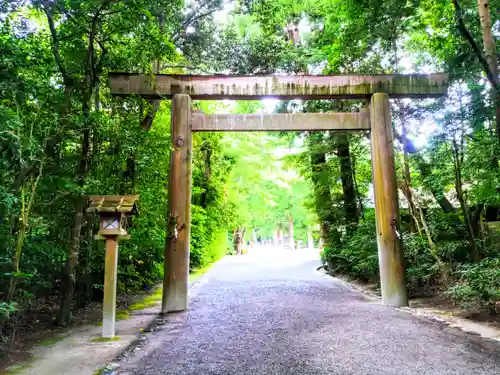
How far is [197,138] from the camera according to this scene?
13.9 metres

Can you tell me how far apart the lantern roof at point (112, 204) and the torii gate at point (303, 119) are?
143 cm

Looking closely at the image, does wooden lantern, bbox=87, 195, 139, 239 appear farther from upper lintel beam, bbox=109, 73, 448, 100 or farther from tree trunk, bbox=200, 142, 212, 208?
tree trunk, bbox=200, 142, 212, 208

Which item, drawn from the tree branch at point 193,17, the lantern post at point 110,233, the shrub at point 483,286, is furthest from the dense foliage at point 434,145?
the lantern post at point 110,233

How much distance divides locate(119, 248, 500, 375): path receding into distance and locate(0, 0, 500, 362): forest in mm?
1342

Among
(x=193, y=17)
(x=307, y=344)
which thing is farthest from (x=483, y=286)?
(x=193, y=17)

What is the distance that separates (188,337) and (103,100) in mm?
5137

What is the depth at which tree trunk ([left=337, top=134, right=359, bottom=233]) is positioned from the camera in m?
11.8

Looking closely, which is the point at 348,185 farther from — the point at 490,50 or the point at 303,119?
the point at 490,50

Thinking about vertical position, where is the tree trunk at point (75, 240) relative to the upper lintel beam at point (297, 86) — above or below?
below

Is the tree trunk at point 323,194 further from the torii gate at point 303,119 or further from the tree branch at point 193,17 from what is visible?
the tree branch at point 193,17

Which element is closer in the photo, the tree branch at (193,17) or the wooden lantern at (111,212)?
the wooden lantern at (111,212)

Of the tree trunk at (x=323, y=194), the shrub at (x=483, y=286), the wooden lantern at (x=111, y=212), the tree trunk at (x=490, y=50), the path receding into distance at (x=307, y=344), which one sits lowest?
the path receding into distance at (x=307, y=344)

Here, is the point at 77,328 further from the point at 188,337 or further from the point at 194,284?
the point at 194,284

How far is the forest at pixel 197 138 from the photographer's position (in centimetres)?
480
